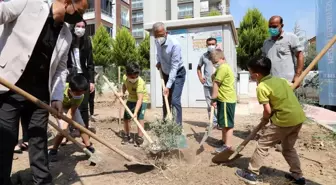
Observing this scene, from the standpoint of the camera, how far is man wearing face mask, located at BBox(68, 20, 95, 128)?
4.19 m

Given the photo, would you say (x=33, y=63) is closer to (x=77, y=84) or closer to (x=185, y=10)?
(x=77, y=84)

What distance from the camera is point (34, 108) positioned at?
2523 millimetres

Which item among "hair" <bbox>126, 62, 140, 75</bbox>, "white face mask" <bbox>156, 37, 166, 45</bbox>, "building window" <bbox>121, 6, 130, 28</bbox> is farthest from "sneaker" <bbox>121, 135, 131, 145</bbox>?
"building window" <bbox>121, 6, 130, 28</bbox>

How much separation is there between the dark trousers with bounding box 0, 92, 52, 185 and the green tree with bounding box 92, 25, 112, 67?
21.0 m

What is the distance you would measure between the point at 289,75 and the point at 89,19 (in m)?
29.6

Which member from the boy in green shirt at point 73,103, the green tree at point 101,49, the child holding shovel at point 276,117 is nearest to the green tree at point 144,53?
the green tree at point 101,49

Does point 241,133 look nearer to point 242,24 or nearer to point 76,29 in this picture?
point 76,29

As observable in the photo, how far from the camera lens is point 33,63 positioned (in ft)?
7.92

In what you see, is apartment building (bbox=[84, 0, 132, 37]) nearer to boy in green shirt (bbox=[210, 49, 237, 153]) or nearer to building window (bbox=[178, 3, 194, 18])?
building window (bbox=[178, 3, 194, 18])

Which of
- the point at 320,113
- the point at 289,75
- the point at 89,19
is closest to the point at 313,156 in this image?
the point at 289,75

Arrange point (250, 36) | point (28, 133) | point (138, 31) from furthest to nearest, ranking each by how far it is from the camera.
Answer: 1. point (138, 31)
2. point (250, 36)
3. point (28, 133)

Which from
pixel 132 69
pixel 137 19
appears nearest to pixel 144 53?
pixel 132 69

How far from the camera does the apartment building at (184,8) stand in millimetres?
36153

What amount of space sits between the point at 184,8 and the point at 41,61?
36633mm
